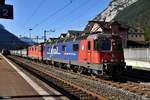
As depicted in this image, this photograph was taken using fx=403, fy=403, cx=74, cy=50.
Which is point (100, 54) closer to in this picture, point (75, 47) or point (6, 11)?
point (75, 47)

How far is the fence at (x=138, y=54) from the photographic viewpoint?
43.1 metres

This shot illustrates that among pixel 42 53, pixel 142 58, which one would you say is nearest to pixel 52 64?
pixel 42 53

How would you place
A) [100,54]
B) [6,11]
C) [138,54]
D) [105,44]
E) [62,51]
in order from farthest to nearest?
1. [138,54]
2. [62,51]
3. [6,11]
4. [105,44]
5. [100,54]

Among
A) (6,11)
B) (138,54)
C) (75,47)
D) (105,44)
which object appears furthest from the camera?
(138,54)

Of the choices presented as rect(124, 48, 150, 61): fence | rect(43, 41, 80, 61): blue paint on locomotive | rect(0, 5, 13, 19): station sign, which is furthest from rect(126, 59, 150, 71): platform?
rect(0, 5, 13, 19): station sign

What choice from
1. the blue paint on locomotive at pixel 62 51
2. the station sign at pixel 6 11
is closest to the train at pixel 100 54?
the blue paint on locomotive at pixel 62 51

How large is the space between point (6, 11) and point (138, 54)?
20582 mm

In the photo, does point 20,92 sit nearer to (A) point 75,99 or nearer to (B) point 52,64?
(A) point 75,99

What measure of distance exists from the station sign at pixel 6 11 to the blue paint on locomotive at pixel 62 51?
5215 millimetres

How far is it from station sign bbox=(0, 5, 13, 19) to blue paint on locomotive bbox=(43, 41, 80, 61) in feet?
17.1

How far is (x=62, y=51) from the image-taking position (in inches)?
1394

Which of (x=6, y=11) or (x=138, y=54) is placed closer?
(x=6, y=11)

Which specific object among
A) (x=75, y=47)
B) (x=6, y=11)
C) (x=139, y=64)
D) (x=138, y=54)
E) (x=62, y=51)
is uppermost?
(x=6, y=11)

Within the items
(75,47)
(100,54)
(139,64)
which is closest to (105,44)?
(100,54)
